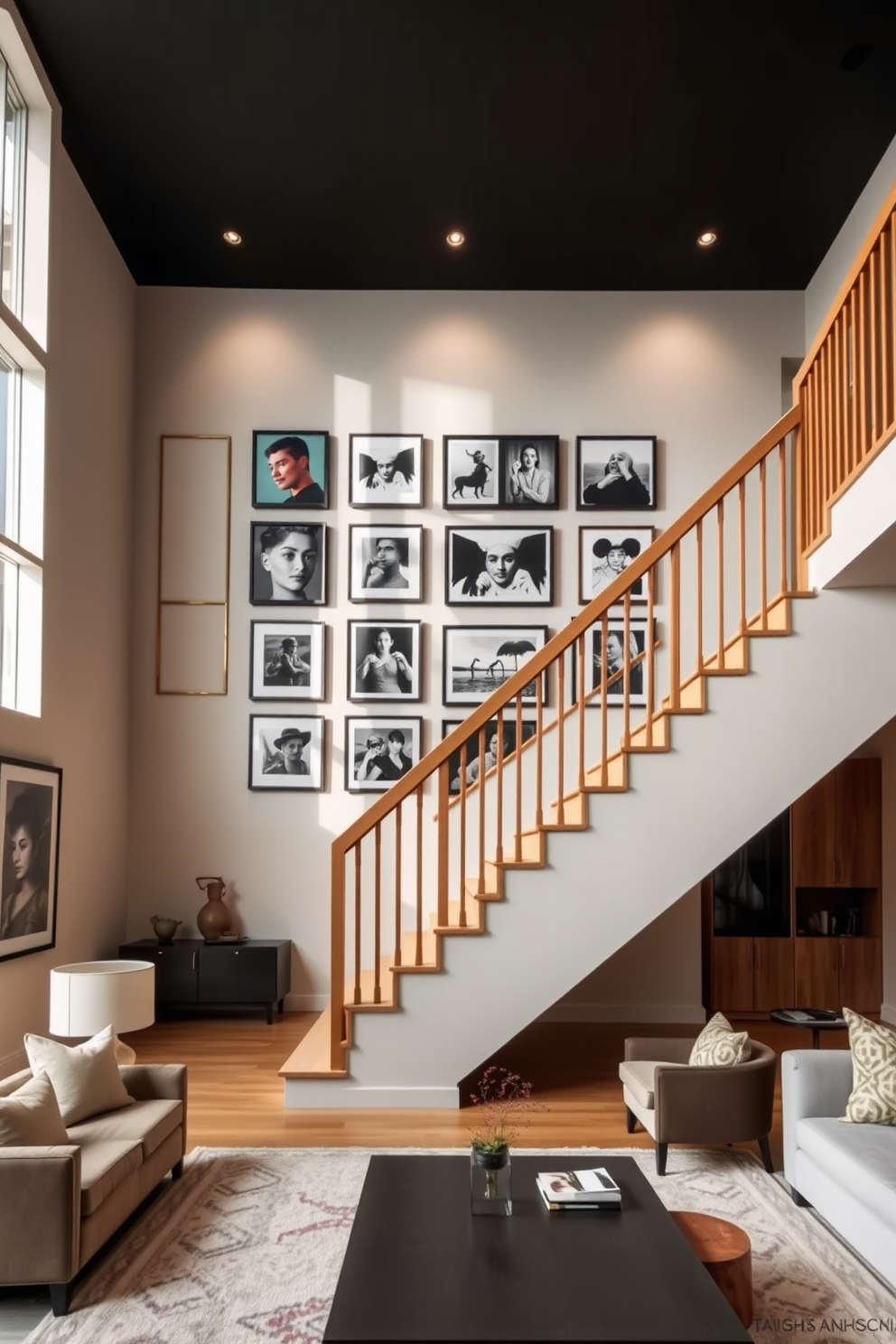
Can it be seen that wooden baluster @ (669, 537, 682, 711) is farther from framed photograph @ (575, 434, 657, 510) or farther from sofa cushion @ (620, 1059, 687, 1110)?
framed photograph @ (575, 434, 657, 510)

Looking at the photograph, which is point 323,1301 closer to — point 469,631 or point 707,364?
point 469,631

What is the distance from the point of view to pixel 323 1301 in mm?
3342

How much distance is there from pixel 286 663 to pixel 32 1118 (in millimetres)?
4795

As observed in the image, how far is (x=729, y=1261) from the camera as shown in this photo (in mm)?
3064

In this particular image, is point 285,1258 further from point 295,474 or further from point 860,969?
point 295,474

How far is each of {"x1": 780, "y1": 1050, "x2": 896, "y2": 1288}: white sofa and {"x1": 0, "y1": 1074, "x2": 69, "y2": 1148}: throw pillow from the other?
249 cm

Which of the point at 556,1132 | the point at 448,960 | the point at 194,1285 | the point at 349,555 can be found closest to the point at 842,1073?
the point at 556,1132

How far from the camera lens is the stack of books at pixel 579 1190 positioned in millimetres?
3191

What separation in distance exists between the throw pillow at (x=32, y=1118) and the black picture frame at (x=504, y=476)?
5327mm

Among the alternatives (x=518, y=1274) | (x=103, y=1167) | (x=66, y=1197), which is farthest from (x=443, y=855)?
(x=518, y=1274)

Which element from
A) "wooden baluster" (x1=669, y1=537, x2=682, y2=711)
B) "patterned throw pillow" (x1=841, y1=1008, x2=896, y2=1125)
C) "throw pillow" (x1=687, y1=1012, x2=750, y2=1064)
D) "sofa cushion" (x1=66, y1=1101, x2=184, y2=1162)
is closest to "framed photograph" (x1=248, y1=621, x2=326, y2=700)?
"wooden baluster" (x1=669, y1=537, x2=682, y2=711)

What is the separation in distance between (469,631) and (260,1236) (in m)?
4.81

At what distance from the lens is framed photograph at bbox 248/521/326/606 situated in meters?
8.09

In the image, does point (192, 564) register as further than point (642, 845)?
Yes
